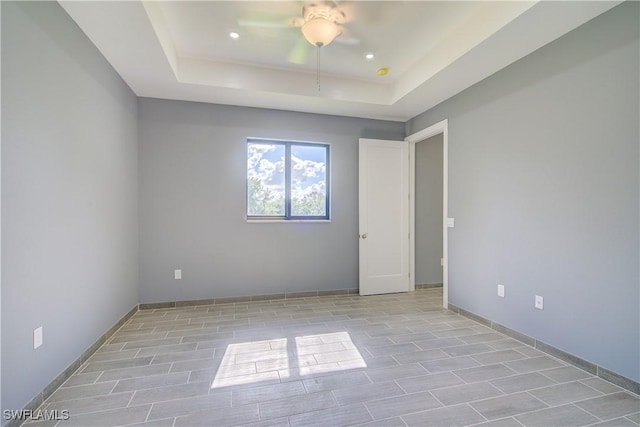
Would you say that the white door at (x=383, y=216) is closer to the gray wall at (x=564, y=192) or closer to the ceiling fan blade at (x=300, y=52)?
the gray wall at (x=564, y=192)

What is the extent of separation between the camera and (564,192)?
2439 mm

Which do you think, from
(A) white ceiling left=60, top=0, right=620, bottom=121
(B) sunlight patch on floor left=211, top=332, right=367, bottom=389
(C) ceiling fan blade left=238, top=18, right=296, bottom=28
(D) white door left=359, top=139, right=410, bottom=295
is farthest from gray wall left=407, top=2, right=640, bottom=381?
(C) ceiling fan blade left=238, top=18, right=296, bottom=28

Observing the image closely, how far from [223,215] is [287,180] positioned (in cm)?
101

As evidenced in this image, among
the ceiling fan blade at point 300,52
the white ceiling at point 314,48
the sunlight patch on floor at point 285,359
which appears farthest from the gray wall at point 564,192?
the ceiling fan blade at point 300,52

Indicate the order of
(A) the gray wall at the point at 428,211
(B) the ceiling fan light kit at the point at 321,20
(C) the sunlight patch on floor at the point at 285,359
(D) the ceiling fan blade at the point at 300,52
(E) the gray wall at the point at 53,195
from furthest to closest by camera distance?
1. (A) the gray wall at the point at 428,211
2. (D) the ceiling fan blade at the point at 300,52
3. (B) the ceiling fan light kit at the point at 321,20
4. (C) the sunlight patch on floor at the point at 285,359
5. (E) the gray wall at the point at 53,195

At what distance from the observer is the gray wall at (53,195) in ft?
5.40

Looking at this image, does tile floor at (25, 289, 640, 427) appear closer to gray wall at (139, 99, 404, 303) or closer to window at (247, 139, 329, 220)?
gray wall at (139, 99, 404, 303)

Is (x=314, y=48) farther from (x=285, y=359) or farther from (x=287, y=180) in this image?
(x=285, y=359)

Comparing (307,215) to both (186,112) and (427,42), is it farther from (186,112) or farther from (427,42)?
(427,42)

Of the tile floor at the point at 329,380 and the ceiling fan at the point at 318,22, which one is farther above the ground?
the ceiling fan at the point at 318,22

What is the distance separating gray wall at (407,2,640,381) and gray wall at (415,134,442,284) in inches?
49.0

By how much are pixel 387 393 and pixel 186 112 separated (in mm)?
3808

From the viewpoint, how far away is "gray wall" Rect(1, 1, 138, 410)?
5.40 feet

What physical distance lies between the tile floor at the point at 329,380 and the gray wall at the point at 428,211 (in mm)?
1540
